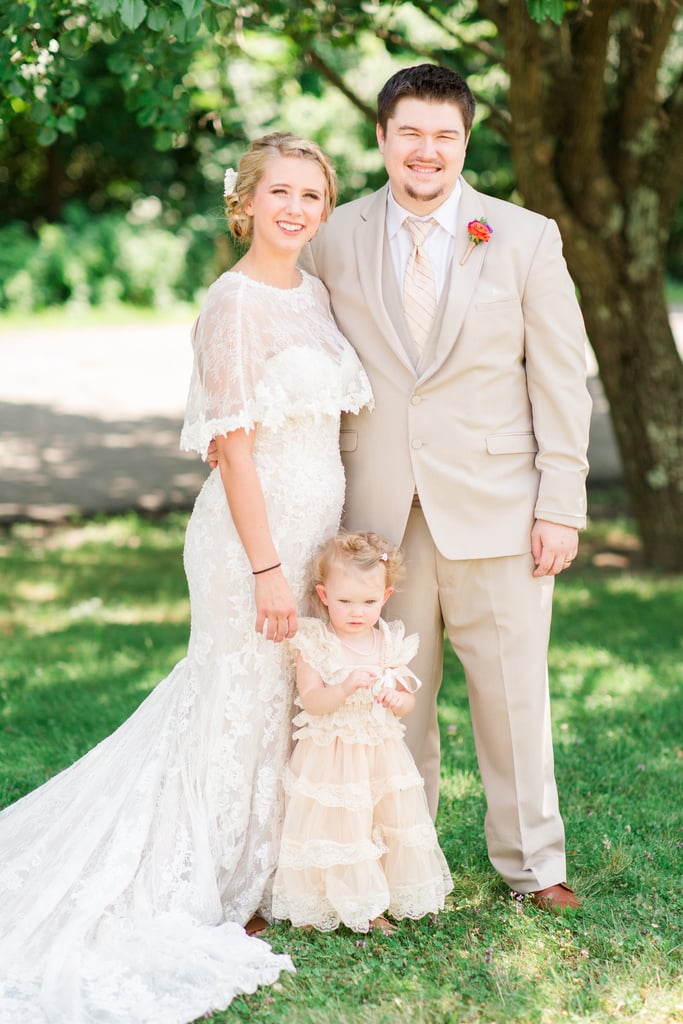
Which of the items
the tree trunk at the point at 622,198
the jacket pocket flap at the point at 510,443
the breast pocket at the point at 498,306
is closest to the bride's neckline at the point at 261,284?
the breast pocket at the point at 498,306

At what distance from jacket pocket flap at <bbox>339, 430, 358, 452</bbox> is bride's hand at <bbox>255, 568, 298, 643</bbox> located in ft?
1.49

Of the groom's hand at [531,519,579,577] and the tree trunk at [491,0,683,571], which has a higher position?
the tree trunk at [491,0,683,571]

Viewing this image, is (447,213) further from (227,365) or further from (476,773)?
(476,773)

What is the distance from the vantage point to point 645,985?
3.02m

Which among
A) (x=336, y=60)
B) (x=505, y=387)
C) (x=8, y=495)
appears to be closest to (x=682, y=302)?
(x=336, y=60)

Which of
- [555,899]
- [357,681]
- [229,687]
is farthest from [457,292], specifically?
[555,899]

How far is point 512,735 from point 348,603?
642mm

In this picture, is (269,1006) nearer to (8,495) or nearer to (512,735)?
(512,735)

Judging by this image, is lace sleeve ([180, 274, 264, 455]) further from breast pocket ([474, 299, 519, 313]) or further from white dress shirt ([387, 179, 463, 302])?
breast pocket ([474, 299, 519, 313])

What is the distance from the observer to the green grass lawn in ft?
9.83

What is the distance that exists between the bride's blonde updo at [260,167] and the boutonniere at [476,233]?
0.40 m

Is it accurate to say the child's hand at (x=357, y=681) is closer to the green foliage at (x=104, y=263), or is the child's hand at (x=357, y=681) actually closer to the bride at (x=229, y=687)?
the bride at (x=229, y=687)

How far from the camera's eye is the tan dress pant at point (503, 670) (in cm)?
338

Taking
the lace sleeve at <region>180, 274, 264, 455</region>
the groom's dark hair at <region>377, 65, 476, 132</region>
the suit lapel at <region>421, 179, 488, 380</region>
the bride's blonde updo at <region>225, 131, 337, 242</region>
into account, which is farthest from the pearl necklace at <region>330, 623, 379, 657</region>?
the groom's dark hair at <region>377, 65, 476, 132</region>
